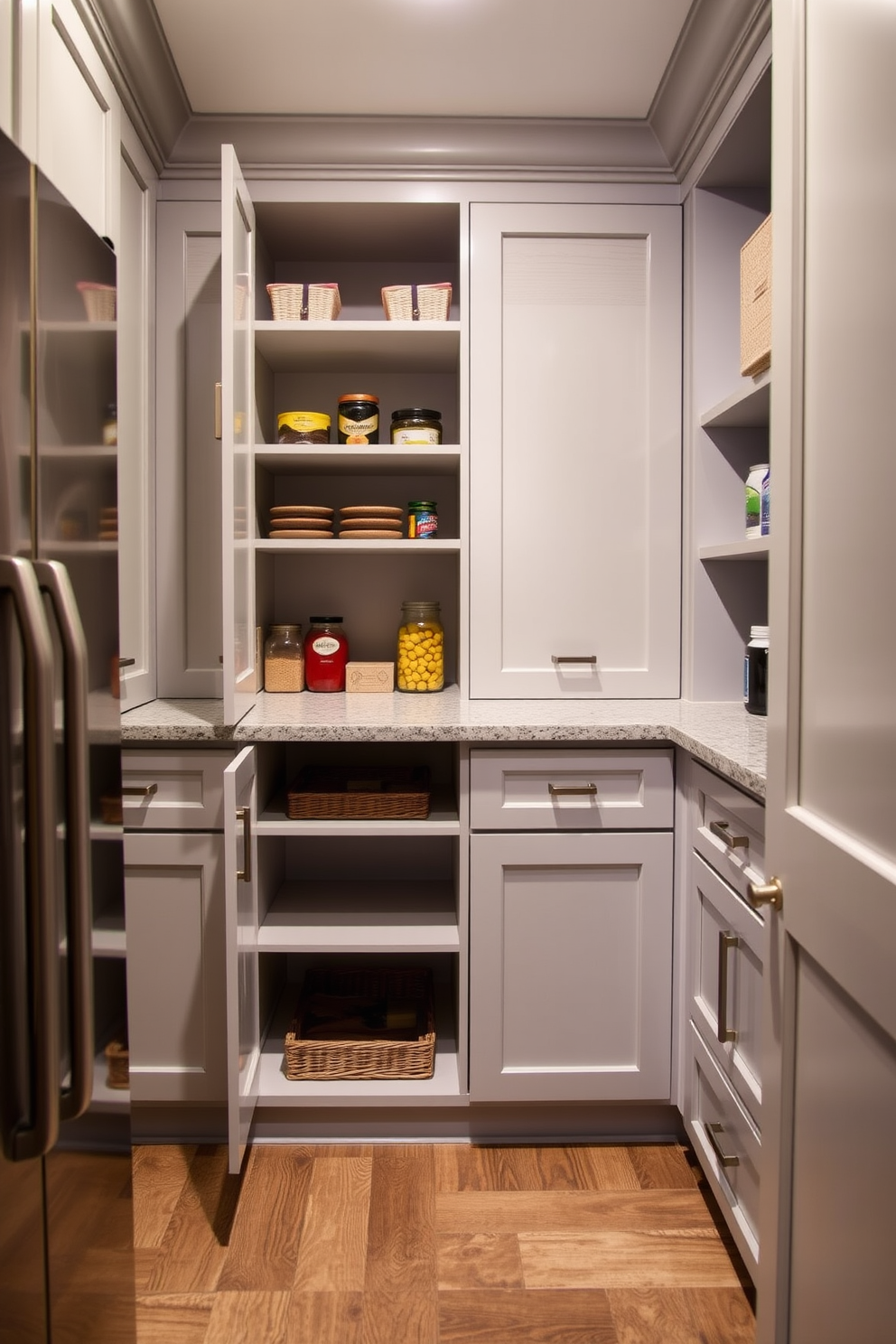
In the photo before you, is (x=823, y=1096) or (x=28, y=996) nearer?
(x=28, y=996)

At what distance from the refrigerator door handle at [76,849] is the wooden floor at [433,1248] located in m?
0.98

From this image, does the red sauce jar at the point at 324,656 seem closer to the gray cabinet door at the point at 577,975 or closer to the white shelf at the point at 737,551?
the gray cabinet door at the point at 577,975

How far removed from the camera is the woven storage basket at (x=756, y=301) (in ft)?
5.62

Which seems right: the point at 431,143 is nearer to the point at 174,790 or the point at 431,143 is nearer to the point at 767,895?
the point at 174,790

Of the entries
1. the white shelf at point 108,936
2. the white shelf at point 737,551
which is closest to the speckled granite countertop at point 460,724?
the white shelf at point 737,551

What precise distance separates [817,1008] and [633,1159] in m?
1.23

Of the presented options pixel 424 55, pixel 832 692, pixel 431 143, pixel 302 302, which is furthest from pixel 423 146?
pixel 832 692

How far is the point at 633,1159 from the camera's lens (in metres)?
1.88

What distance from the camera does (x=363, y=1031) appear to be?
6.81 ft

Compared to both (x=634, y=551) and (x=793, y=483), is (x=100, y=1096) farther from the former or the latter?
(x=634, y=551)

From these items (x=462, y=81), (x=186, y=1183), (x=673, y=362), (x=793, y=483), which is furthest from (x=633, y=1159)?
(x=462, y=81)

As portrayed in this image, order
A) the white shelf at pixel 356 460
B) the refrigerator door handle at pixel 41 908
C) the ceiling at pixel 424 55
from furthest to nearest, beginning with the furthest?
the white shelf at pixel 356 460
the ceiling at pixel 424 55
the refrigerator door handle at pixel 41 908

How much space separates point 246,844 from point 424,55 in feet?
5.38

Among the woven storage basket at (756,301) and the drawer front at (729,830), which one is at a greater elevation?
the woven storage basket at (756,301)
